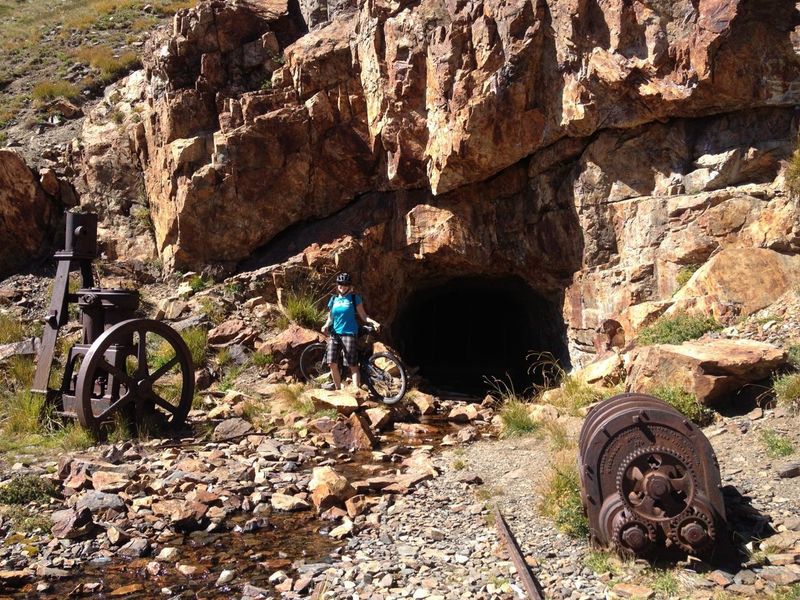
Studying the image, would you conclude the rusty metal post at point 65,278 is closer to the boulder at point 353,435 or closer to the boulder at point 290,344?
the boulder at point 290,344

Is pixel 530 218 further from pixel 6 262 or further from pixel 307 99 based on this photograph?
pixel 6 262

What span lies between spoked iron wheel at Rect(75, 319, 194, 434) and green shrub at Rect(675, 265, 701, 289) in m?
6.92

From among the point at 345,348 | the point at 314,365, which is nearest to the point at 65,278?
the point at 345,348

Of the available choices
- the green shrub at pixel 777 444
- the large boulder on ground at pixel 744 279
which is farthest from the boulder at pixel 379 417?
the green shrub at pixel 777 444

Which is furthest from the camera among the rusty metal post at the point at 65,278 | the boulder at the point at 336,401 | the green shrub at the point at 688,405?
the boulder at the point at 336,401

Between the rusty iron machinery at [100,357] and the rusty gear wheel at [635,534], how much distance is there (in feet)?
19.4

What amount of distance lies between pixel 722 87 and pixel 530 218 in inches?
147

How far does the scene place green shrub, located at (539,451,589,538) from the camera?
4.69 meters

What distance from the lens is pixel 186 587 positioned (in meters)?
4.46

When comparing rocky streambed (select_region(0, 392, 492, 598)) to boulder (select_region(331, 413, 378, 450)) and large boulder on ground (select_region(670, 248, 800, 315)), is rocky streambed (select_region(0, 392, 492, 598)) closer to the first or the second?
boulder (select_region(331, 413, 378, 450))

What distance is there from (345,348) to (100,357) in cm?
344

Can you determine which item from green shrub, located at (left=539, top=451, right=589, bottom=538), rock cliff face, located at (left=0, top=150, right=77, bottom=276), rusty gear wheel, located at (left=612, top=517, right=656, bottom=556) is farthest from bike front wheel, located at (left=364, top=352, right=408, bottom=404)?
rock cliff face, located at (left=0, top=150, right=77, bottom=276)

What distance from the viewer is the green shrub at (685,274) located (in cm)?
946

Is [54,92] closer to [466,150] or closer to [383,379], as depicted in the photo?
[466,150]
